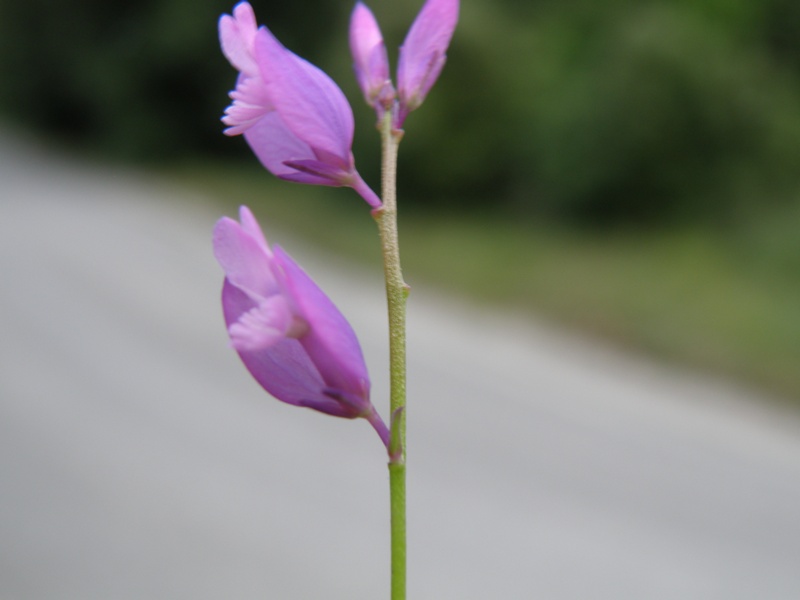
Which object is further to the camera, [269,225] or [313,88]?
[269,225]

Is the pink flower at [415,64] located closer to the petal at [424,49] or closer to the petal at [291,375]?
the petal at [424,49]

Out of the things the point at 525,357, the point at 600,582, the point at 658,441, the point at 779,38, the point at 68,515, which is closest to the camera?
the point at 600,582

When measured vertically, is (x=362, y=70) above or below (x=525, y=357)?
above

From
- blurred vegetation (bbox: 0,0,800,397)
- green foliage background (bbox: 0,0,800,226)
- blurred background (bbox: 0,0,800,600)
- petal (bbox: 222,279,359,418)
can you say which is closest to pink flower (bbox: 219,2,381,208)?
petal (bbox: 222,279,359,418)

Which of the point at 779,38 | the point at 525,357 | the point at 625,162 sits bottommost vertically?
the point at 525,357

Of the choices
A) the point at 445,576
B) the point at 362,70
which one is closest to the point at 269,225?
the point at 445,576

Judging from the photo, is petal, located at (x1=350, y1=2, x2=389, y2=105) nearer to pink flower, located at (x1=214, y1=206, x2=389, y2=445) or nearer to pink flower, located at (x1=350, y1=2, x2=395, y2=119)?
pink flower, located at (x1=350, y1=2, x2=395, y2=119)

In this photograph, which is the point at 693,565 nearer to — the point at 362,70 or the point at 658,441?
the point at 658,441

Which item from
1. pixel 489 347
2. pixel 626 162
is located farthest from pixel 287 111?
pixel 626 162
